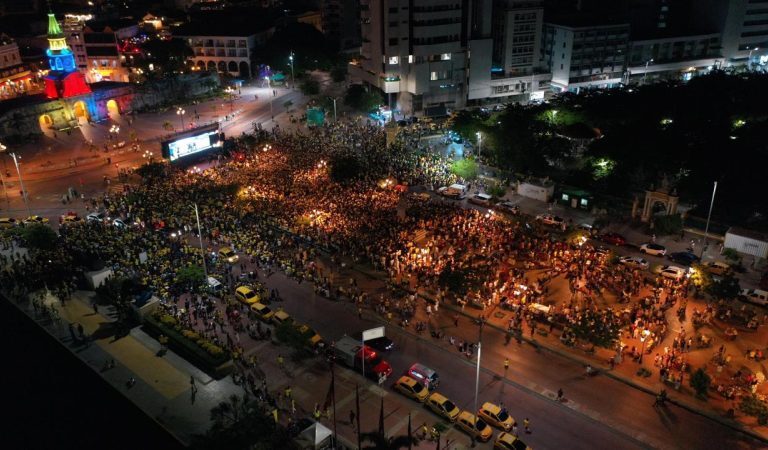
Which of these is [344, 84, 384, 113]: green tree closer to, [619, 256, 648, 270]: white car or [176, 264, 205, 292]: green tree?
[619, 256, 648, 270]: white car

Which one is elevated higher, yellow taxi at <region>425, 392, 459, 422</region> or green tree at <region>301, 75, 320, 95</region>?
green tree at <region>301, 75, 320, 95</region>

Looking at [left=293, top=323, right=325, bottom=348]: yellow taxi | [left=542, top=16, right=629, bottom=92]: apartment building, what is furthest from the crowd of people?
[left=542, top=16, right=629, bottom=92]: apartment building

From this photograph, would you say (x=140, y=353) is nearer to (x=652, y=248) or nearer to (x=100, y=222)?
(x=100, y=222)

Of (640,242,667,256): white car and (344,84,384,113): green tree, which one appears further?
(344,84,384,113): green tree

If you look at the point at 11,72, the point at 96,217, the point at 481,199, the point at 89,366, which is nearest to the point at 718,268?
the point at 481,199

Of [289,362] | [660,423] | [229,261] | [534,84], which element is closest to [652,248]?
[660,423]

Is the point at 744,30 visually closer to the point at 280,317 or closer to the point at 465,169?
the point at 465,169
